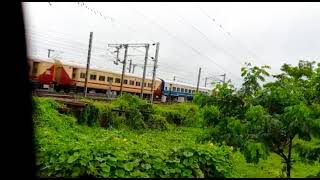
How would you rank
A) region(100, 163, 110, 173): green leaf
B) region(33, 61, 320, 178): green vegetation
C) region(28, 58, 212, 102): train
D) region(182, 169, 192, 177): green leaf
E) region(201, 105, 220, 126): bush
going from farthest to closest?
region(28, 58, 212, 102): train
region(201, 105, 220, 126): bush
region(182, 169, 192, 177): green leaf
region(100, 163, 110, 173): green leaf
region(33, 61, 320, 178): green vegetation

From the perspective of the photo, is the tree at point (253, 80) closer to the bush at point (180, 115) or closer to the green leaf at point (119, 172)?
the green leaf at point (119, 172)

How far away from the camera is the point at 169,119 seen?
25922 millimetres

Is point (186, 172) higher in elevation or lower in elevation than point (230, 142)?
lower

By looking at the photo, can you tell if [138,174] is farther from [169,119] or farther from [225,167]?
[169,119]

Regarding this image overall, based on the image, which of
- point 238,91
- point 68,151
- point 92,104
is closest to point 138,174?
point 68,151

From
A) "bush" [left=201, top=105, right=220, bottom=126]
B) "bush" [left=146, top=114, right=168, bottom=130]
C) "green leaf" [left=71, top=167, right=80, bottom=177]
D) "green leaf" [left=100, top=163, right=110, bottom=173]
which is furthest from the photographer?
"bush" [left=146, top=114, right=168, bottom=130]

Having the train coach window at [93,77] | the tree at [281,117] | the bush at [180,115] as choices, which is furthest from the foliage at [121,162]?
the train coach window at [93,77]

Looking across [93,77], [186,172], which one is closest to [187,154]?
[186,172]

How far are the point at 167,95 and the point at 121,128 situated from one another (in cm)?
3030

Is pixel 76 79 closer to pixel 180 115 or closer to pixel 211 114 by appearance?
pixel 180 115

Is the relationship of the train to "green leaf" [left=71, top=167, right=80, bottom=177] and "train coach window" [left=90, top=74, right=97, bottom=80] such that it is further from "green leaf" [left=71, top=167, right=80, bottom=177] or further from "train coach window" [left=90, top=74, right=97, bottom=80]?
"green leaf" [left=71, top=167, right=80, bottom=177]

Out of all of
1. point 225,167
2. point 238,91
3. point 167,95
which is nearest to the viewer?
point 238,91

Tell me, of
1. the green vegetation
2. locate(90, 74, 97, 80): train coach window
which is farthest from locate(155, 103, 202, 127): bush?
the green vegetation

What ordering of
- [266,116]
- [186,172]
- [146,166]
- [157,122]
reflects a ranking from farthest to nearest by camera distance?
[157,122]
[186,172]
[146,166]
[266,116]
